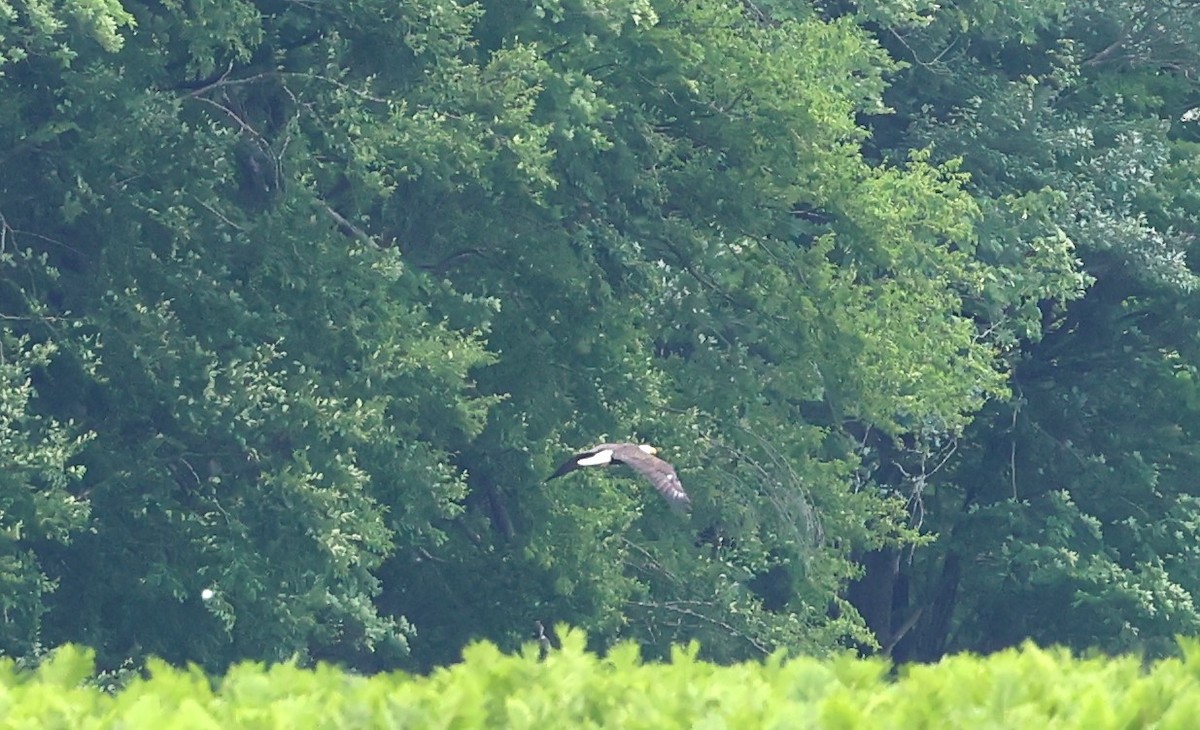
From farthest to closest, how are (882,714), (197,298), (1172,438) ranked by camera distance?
(1172,438), (197,298), (882,714)

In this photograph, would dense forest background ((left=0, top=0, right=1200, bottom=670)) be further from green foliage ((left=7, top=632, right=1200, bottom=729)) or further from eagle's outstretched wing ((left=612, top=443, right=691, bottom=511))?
green foliage ((left=7, top=632, right=1200, bottom=729))

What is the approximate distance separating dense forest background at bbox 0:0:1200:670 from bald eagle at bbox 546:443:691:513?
1.95 meters

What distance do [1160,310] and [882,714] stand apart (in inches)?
793

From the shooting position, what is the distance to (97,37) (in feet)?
48.0

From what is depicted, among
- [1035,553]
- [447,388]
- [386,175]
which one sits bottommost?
[1035,553]

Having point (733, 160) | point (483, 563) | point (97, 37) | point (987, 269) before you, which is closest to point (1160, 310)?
point (987, 269)

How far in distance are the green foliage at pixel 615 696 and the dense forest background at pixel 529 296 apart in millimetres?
8696

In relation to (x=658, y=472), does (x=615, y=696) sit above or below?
below

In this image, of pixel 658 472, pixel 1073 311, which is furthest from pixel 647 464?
pixel 1073 311

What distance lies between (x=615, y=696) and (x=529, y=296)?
509 inches

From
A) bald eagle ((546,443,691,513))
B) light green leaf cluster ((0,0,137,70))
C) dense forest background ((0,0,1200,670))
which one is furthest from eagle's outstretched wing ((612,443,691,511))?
light green leaf cluster ((0,0,137,70))

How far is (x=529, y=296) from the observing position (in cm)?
1906

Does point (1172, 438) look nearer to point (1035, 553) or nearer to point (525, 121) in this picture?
point (1035, 553)

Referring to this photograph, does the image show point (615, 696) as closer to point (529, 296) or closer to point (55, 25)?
point (55, 25)
